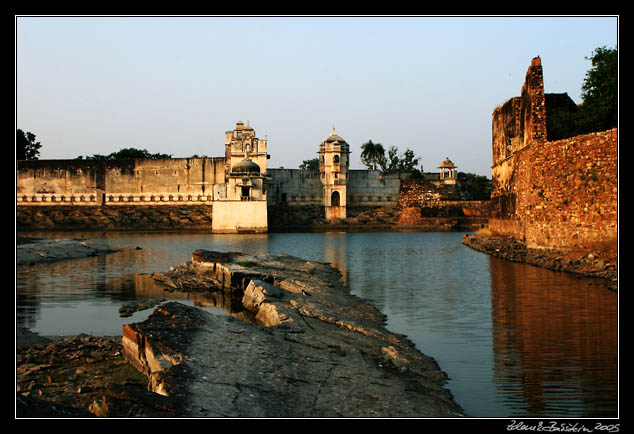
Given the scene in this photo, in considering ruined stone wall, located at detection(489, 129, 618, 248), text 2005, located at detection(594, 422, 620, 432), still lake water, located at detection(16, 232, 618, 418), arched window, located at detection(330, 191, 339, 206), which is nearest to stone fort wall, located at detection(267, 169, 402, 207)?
arched window, located at detection(330, 191, 339, 206)

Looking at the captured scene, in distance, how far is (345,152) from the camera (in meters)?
47.7

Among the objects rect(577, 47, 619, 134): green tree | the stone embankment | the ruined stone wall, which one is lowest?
the stone embankment

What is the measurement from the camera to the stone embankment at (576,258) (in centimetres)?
1297

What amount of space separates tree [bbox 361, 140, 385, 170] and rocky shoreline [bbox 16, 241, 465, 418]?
55113 mm

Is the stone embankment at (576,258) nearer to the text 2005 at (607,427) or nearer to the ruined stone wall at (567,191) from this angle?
the ruined stone wall at (567,191)

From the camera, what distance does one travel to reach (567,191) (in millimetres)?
15484

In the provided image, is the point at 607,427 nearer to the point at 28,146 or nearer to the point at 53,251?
the point at 53,251

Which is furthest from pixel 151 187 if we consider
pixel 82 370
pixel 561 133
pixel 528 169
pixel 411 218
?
pixel 82 370

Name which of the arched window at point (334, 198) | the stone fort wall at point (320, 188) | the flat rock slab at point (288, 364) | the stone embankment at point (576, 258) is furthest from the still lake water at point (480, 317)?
the stone fort wall at point (320, 188)

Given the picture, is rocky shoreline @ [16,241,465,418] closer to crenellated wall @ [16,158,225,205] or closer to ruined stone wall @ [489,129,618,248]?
ruined stone wall @ [489,129,618,248]

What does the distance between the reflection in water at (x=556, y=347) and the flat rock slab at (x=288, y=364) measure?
2.37 ft

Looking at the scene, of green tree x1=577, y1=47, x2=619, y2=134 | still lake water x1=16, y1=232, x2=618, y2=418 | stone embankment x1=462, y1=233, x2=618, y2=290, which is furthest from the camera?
green tree x1=577, y1=47, x2=619, y2=134

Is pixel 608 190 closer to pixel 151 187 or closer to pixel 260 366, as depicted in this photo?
pixel 260 366

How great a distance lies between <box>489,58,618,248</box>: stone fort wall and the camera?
13.8m
